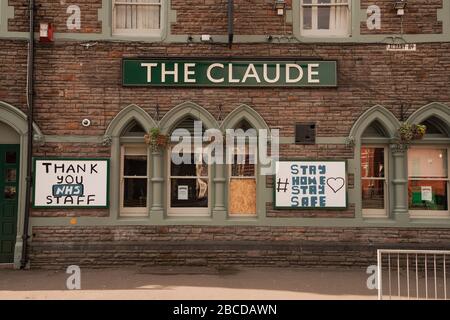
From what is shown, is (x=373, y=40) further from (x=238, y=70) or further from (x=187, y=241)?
(x=187, y=241)

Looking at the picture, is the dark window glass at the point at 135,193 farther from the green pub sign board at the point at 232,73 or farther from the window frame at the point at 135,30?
the window frame at the point at 135,30

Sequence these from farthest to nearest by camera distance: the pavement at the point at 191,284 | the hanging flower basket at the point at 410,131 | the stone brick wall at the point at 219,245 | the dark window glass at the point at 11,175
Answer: the dark window glass at the point at 11,175 → the stone brick wall at the point at 219,245 → the hanging flower basket at the point at 410,131 → the pavement at the point at 191,284

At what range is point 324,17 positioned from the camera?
347 inches

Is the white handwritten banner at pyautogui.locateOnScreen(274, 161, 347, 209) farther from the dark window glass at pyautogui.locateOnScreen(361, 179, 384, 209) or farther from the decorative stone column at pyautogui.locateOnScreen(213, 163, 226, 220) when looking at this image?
the decorative stone column at pyautogui.locateOnScreen(213, 163, 226, 220)

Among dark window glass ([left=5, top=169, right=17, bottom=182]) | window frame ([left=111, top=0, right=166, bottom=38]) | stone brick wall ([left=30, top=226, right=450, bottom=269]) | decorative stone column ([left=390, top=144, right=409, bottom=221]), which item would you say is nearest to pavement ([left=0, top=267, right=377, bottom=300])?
stone brick wall ([left=30, top=226, right=450, bottom=269])

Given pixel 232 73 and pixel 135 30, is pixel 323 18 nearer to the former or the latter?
pixel 232 73

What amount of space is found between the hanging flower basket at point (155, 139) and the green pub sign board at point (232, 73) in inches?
42.4

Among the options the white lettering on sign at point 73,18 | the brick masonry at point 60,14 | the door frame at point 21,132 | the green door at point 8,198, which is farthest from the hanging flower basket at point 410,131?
the green door at point 8,198

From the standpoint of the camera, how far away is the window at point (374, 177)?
8.73m

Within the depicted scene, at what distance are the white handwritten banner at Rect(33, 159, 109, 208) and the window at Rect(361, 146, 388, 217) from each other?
560cm

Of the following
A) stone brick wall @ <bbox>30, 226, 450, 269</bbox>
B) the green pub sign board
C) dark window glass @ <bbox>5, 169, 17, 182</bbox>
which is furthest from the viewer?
dark window glass @ <bbox>5, 169, 17, 182</bbox>

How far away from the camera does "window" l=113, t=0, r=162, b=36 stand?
8.77 meters

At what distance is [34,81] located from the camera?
842cm

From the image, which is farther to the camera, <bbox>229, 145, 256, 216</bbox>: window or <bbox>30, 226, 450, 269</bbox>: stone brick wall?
<bbox>229, 145, 256, 216</bbox>: window
